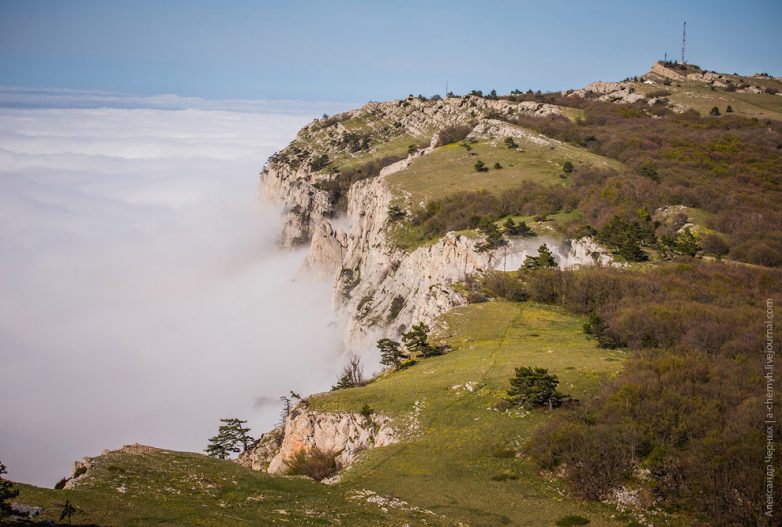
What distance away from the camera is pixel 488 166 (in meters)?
124

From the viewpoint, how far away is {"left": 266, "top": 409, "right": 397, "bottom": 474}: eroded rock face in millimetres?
41344

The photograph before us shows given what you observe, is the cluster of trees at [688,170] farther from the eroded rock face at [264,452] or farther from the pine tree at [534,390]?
the eroded rock face at [264,452]

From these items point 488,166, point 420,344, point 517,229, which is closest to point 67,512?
point 420,344

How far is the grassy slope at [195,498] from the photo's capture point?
2461 centimetres

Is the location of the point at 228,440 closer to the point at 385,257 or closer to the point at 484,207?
the point at 385,257

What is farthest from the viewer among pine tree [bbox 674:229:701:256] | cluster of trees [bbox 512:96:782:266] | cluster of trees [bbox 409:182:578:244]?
cluster of trees [bbox 409:182:578:244]

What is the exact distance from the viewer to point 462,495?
102ft

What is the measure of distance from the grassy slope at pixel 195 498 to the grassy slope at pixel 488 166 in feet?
276

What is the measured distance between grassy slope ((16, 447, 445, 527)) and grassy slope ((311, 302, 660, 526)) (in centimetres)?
294

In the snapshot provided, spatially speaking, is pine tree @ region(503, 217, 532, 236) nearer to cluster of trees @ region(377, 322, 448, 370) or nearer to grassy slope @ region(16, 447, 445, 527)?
cluster of trees @ region(377, 322, 448, 370)

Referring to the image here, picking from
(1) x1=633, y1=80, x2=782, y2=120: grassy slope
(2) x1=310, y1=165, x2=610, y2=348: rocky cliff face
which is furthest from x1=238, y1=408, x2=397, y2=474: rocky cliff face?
(1) x1=633, y1=80, x2=782, y2=120: grassy slope

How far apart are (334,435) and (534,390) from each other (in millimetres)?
15405

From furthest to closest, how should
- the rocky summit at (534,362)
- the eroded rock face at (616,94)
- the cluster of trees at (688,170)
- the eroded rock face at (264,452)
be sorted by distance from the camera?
the eroded rock face at (616,94) → the cluster of trees at (688,170) → the eroded rock face at (264,452) → the rocky summit at (534,362)

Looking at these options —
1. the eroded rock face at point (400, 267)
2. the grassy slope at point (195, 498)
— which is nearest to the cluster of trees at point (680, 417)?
the grassy slope at point (195, 498)
